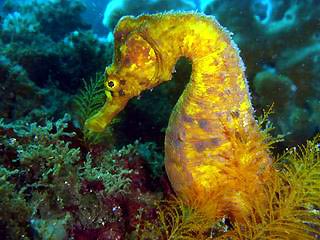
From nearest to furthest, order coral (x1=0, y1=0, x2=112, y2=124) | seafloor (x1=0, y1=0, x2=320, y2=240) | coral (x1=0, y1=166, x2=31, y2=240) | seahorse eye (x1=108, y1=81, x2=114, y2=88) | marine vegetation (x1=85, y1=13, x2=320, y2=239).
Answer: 1. coral (x1=0, y1=166, x2=31, y2=240)
2. seafloor (x1=0, y1=0, x2=320, y2=240)
3. marine vegetation (x1=85, y1=13, x2=320, y2=239)
4. seahorse eye (x1=108, y1=81, x2=114, y2=88)
5. coral (x1=0, y1=0, x2=112, y2=124)

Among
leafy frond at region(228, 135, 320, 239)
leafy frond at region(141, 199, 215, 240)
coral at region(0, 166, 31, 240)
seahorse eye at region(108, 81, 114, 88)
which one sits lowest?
leafy frond at region(228, 135, 320, 239)

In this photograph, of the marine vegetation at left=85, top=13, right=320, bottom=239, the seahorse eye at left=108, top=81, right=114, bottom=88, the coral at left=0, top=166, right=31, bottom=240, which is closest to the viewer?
the coral at left=0, top=166, right=31, bottom=240

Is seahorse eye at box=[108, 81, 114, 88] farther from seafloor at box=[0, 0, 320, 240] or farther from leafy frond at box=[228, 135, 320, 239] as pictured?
leafy frond at box=[228, 135, 320, 239]

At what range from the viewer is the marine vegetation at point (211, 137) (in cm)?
232

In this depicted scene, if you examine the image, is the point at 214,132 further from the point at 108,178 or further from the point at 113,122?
the point at 113,122

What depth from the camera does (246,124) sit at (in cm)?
255

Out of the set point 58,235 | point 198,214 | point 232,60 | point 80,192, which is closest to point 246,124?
point 232,60

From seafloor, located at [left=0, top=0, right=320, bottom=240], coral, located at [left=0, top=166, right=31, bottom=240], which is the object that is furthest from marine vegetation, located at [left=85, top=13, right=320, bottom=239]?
coral, located at [left=0, top=166, right=31, bottom=240]

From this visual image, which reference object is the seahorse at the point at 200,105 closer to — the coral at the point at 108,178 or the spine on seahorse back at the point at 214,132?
the spine on seahorse back at the point at 214,132

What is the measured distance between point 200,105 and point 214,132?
21 cm

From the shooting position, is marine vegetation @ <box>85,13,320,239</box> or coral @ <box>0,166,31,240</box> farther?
marine vegetation @ <box>85,13,320,239</box>

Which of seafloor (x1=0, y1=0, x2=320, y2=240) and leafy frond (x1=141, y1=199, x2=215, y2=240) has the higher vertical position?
seafloor (x1=0, y1=0, x2=320, y2=240)

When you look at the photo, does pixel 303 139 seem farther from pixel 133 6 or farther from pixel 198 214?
pixel 133 6

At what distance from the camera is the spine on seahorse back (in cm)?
239
